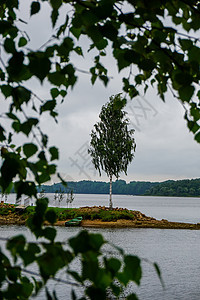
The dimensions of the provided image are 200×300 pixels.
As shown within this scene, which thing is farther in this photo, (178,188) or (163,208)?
(178,188)

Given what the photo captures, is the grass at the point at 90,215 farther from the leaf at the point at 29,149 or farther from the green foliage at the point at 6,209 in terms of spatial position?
the leaf at the point at 29,149

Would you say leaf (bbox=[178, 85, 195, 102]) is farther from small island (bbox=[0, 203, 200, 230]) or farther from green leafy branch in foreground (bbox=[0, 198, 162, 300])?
small island (bbox=[0, 203, 200, 230])

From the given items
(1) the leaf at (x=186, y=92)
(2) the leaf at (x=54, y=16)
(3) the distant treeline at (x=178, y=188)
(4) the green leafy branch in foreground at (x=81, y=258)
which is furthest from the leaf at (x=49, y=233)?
(3) the distant treeline at (x=178, y=188)

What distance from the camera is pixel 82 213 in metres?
21.0

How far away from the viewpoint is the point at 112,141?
2538 centimetres

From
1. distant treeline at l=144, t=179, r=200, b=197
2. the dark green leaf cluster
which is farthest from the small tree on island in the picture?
distant treeline at l=144, t=179, r=200, b=197

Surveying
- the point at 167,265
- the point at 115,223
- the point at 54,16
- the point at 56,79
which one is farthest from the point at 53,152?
the point at 115,223

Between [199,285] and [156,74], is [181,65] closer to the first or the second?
[156,74]

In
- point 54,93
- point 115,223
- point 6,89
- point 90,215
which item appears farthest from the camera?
point 90,215

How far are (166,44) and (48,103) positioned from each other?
1.52 ft

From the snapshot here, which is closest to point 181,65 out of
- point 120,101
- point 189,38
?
point 189,38

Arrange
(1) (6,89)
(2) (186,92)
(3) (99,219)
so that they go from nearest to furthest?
(2) (186,92) → (1) (6,89) → (3) (99,219)

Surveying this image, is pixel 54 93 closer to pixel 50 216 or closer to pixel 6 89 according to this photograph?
pixel 6 89

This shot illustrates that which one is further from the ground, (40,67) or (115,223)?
(40,67)
